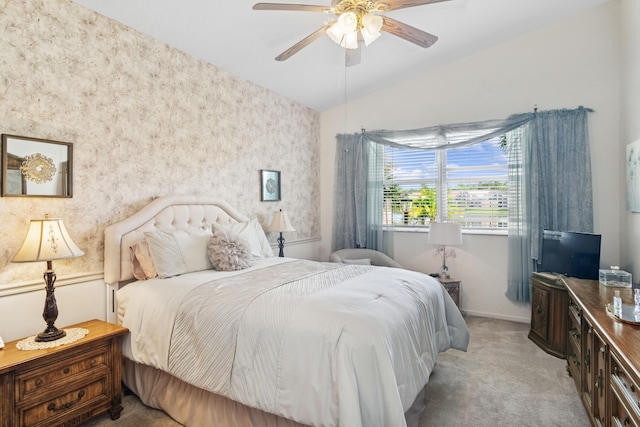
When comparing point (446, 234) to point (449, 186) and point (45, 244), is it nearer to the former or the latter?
point (449, 186)

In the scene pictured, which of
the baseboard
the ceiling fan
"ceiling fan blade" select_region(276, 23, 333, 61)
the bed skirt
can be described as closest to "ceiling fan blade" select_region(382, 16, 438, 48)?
the ceiling fan

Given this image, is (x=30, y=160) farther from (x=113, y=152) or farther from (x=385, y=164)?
(x=385, y=164)

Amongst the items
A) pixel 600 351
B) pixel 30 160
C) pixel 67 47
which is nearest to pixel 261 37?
pixel 67 47

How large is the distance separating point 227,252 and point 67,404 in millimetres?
1331

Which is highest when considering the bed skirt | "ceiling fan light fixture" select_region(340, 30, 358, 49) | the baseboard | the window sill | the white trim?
"ceiling fan light fixture" select_region(340, 30, 358, 49)

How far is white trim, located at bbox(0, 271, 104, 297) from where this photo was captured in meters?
2.13

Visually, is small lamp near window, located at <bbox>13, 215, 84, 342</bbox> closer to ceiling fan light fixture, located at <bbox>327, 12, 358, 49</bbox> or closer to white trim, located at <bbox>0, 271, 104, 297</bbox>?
white trim, located at <bbox>0, 271, 104, 297</bbox>

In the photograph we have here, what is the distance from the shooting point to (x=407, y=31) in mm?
2387

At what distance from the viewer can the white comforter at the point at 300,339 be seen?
1561mm

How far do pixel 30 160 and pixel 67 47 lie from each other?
32.9 inches

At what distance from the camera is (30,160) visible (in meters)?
2.22

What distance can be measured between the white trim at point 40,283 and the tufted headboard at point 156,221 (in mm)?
93

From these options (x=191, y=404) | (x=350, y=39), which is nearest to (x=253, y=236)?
(x=191, y=404)

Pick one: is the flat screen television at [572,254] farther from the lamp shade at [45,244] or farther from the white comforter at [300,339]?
the lamp shade at [45,244]
